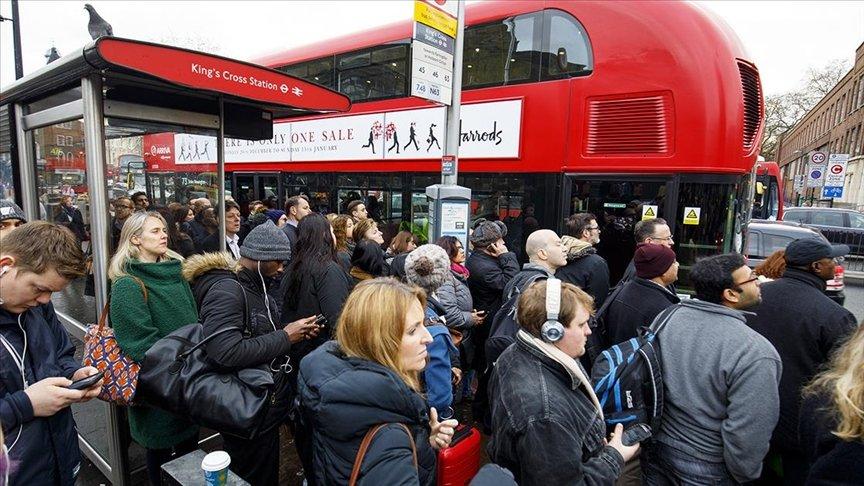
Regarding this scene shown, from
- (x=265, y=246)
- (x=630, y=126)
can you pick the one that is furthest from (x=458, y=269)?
(x=630, y=126)

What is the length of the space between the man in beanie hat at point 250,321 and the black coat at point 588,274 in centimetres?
233

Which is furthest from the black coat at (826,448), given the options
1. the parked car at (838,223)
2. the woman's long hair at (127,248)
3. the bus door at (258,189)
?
the parked car at (838,223)

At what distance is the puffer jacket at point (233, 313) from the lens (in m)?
2.15

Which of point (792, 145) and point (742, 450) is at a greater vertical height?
point (792, 145)

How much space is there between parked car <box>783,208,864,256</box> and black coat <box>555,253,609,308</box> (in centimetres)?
1519

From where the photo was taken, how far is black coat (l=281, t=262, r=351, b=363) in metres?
2.89

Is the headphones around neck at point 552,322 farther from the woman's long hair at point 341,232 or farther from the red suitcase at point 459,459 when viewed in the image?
the woman's long hair at point 341,232

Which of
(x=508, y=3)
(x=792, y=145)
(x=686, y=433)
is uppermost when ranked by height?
(x=792, y=145)

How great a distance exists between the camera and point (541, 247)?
343 centimetres

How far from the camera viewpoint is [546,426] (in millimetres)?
1602

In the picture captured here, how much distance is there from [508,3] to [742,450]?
6.11 metres

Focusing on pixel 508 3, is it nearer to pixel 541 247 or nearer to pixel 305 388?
pixel 541 247

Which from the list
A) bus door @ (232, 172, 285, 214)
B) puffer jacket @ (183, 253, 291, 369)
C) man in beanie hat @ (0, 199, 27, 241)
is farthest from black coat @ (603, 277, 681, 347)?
bus door @ (232, 172, 285, 214)

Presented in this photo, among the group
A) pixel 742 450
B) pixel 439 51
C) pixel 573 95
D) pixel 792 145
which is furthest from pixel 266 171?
pixel 792 145
